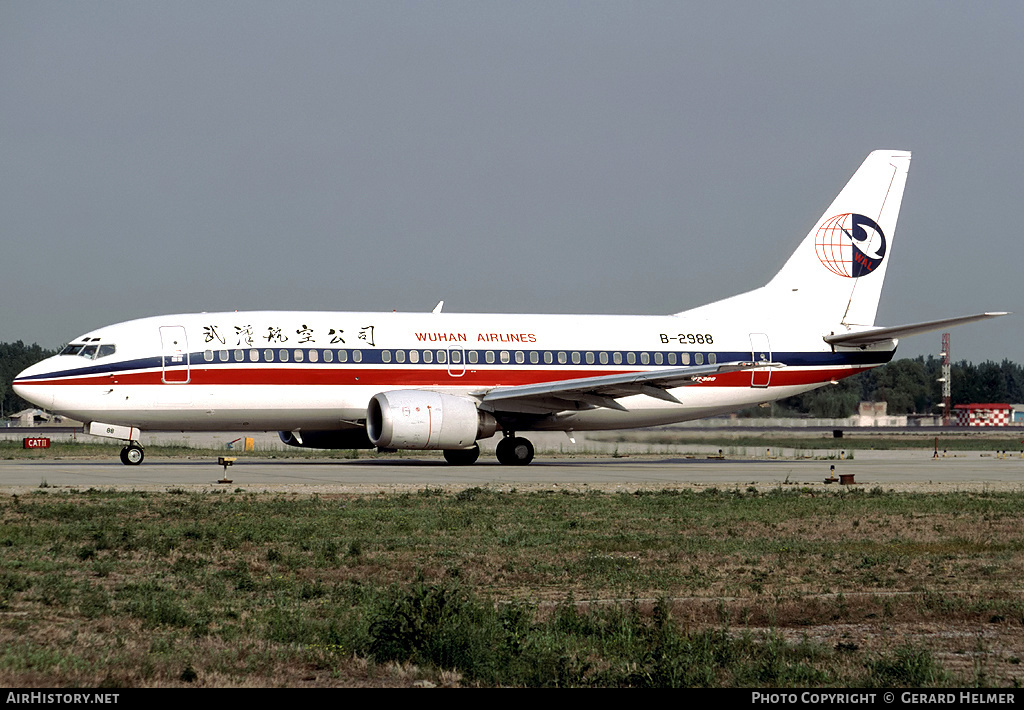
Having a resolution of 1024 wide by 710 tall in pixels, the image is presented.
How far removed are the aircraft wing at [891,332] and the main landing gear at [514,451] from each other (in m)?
10.6

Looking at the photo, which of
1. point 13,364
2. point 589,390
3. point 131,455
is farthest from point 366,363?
point 13,364

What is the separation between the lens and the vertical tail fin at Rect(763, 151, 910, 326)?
39.8 meters

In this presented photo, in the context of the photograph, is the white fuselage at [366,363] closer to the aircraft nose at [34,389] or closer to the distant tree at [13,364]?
the aircraft nose at [34,389]

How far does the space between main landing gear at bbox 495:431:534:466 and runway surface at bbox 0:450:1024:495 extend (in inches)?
25.7

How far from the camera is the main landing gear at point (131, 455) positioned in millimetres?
33875

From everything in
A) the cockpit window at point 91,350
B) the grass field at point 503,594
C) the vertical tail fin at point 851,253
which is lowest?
the grass field at point 503,594

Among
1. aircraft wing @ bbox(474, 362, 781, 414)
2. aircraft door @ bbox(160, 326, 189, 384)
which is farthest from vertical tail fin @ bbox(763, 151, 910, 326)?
aircraft door @ bbox(160, 326, 189, 384)

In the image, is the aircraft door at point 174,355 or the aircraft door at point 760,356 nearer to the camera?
the aircraft door at point 174,355

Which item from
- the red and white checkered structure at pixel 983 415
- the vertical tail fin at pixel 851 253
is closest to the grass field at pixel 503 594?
the vertical tail fin at pixel 851 253

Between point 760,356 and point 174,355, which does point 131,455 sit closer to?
point 174,355

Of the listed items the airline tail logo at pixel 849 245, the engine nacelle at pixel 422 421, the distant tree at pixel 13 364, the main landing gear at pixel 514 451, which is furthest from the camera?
the distant tree at pixel 13 364

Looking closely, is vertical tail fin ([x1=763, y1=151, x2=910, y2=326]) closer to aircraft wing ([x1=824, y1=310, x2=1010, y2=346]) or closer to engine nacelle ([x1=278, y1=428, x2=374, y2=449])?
aircraft wing ([x1=824, y1=310, x2=1010, y2=346])

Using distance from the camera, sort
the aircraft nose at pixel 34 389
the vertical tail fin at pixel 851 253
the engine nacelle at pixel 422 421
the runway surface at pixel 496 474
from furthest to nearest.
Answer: the vertical tail fin at pixel 851 253
the engine nacelle at pixel 422 421
the aircraft nose at pixel 34 389
the runway surface at pixel 496 474

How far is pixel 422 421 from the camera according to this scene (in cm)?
3250
